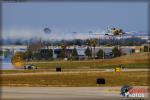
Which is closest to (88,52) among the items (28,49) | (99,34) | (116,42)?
(28,49)

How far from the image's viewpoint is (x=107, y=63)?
8100 centimetres

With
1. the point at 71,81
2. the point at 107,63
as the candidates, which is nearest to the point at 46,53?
the point at 71,81

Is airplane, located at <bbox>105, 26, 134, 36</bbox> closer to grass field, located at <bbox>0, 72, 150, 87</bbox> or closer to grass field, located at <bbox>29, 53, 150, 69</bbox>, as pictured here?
grass field, located at <bbox>0, 72, 150, 87</bbox>

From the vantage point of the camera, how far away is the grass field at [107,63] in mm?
78019

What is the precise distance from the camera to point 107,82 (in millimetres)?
48062

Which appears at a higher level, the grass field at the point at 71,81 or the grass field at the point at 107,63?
the grass field at the point at 71,81

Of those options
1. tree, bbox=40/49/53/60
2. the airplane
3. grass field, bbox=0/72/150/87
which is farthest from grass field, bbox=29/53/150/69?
the airplane

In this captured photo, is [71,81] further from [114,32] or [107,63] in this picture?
[107,63]

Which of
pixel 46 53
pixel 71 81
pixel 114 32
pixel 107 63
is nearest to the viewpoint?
pixel 114 32

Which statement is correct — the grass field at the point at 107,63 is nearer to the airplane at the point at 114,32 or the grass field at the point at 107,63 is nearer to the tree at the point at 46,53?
the tree at the point at 46,53

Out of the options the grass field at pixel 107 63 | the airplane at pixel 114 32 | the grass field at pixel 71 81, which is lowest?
the grass field at pixel 107 63

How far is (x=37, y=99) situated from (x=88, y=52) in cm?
3421

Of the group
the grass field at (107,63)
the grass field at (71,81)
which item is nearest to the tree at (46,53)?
the grass field at (71,81)

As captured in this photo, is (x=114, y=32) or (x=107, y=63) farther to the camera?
(x=107, y=63)
